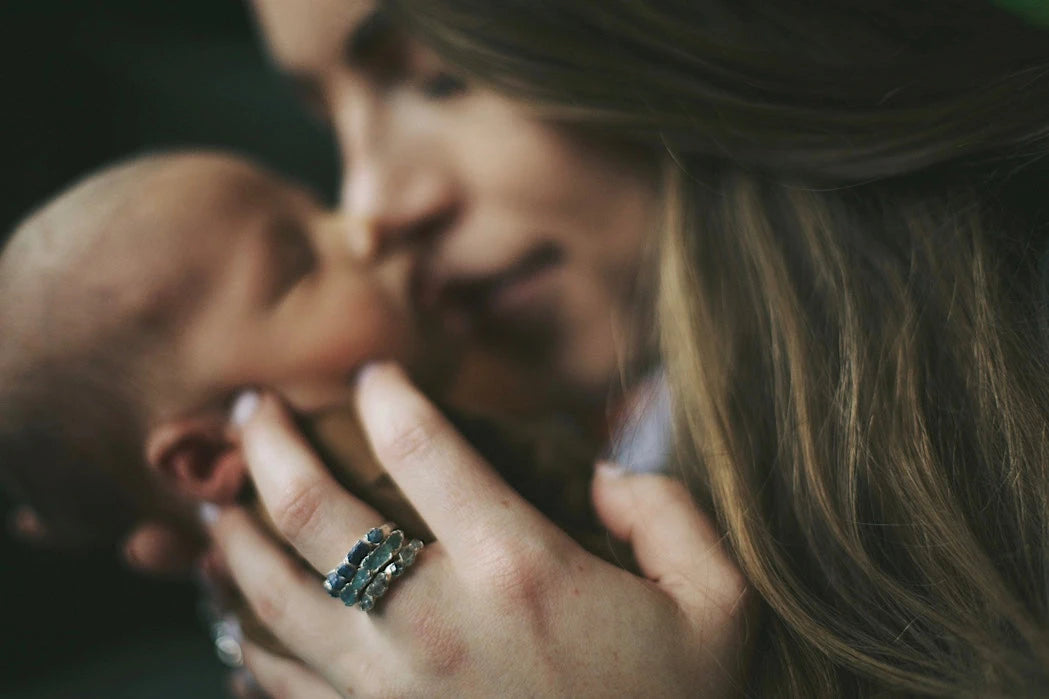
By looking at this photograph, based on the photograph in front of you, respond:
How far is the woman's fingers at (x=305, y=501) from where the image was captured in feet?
2.18

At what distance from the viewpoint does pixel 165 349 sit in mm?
827

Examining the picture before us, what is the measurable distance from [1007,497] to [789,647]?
0.21 meters

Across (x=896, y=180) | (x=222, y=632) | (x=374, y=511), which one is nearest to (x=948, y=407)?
(x=896, y=180)

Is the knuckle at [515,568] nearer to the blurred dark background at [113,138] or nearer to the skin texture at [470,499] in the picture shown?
the skin texture at [470,499]

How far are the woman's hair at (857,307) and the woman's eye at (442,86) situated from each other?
0.14 m

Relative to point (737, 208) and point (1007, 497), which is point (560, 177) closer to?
point (737, 208)

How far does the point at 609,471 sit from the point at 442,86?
531mm

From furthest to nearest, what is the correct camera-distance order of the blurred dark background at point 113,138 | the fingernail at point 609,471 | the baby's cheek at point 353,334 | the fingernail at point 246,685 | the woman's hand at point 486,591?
the blurred dark background at point 113,138, the fingernail at point 246,685, the baby's cheek at point 353,334, the fingernail at point 609,471, the woman's hand at point 486,591

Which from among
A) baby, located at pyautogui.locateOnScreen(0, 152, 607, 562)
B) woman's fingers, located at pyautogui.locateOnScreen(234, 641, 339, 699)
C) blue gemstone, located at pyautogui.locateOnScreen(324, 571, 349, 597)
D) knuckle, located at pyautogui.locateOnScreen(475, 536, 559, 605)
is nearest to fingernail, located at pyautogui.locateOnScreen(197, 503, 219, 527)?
baby, located at pyautogui.locateOnScreen(0, 152, 607, 562)

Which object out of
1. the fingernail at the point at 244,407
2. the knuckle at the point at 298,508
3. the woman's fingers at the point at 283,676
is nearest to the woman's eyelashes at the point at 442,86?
the fingernail at the point at 244,407

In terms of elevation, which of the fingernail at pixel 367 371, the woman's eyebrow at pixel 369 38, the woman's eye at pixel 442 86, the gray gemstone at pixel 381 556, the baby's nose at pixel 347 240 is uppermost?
the woman's eyebrow at pixel 369 38

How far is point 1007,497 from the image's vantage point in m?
0.63

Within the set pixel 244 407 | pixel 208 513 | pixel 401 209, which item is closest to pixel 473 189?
pixel 401 209

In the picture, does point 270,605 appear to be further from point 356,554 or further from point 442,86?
point 442,86
